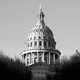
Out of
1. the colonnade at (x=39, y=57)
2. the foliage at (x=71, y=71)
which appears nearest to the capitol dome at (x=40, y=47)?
the colonnade at (x=39, y=57)

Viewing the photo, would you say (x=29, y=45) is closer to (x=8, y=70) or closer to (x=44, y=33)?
(x=44, y=33)

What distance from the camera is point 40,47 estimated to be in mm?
183750

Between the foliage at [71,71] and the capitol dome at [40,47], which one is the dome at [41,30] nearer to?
the capitol dome at [40,47]

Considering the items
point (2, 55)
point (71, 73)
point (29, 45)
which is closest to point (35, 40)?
point (29, 45)

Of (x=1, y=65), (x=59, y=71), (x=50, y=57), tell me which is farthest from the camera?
(x=50, y=57)

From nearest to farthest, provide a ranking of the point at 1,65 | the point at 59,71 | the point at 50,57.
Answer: the point at 1,65 < the point at 59,71 < the point at 50,57

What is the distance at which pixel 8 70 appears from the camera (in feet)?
→ 302

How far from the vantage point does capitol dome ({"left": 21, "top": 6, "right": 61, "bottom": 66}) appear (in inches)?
7186

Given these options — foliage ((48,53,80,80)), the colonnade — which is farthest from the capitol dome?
foliage ((48,53,80,80))

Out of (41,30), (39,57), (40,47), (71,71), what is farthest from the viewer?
(41,30)

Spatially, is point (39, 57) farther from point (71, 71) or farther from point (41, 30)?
point (71, 71)

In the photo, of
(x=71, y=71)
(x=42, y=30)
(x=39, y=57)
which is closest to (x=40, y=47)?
(x=39, y=57)

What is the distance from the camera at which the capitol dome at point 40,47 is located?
183 m

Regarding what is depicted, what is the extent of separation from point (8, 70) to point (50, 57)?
92542mm
